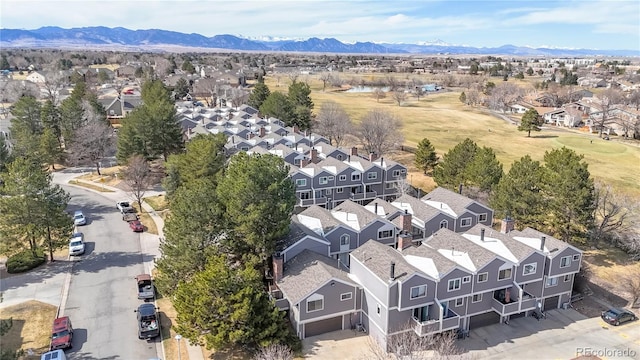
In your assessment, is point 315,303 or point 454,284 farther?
point 454,284

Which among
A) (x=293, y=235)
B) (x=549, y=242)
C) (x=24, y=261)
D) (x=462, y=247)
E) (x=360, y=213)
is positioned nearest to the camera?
(x=462, y=247)

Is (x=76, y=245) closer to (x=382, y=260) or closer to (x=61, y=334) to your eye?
(x=61, y=334)

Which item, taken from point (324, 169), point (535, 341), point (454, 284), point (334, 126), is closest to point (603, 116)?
point (334, 126)

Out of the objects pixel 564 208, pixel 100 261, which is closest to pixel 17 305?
pixel 100 261

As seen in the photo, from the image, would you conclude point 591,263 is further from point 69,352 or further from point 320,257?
point 69,352

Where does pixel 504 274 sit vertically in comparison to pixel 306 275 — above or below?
below

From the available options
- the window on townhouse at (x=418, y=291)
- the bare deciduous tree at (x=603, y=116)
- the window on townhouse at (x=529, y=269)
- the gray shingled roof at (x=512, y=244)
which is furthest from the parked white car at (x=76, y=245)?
the bare deciduous tree at (x=603, y=116)

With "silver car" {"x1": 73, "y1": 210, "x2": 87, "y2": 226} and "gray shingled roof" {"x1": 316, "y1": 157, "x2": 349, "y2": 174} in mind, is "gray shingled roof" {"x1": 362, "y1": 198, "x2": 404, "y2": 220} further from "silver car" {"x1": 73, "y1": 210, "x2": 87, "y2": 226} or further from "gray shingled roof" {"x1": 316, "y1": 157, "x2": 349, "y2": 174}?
"silver car" {"x1": 73, "y1": 210, "x2": 87, "y2": 226}
